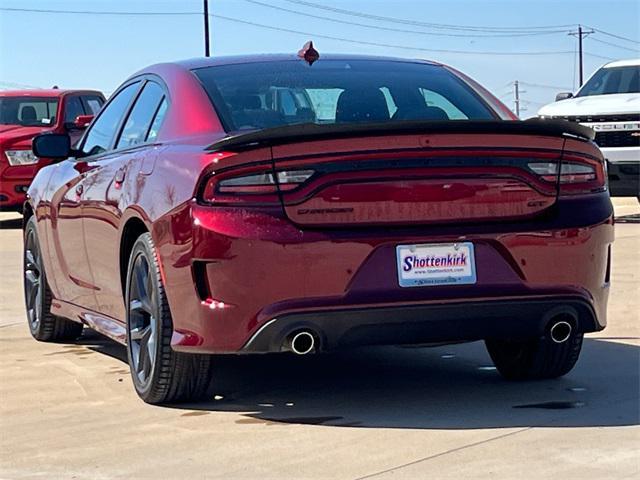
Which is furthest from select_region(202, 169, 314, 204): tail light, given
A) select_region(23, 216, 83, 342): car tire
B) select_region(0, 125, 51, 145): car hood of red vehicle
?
select_region(0, 125, 51, 145): car hood of red vehicle

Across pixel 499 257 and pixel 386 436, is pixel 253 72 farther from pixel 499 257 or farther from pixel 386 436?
pixel 386 436

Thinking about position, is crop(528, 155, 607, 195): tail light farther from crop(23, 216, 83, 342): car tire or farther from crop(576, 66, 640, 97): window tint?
crop(576, 66, 640, 97): window tint

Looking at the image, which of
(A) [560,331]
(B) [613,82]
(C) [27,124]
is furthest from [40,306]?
(C) [27,124]

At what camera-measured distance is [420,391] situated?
632 cm

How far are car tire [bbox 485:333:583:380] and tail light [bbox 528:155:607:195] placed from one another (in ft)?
2.59

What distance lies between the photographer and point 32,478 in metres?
4.86

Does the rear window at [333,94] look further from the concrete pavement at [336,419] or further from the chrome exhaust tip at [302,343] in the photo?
the concrete pavement at [336,419]

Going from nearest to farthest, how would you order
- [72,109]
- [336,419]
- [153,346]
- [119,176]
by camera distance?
[336,419], [153,346], [119,176], [72,109]

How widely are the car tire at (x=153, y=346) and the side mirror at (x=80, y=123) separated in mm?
10964

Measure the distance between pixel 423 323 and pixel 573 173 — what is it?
3.01 feet

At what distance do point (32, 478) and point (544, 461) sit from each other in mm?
1769

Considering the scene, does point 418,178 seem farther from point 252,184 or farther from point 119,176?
point 119,176

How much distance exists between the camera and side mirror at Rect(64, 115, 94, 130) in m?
17.0

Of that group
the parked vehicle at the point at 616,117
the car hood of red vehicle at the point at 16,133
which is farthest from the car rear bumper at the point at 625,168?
the car hood of red vehicle at the point at 16,133
